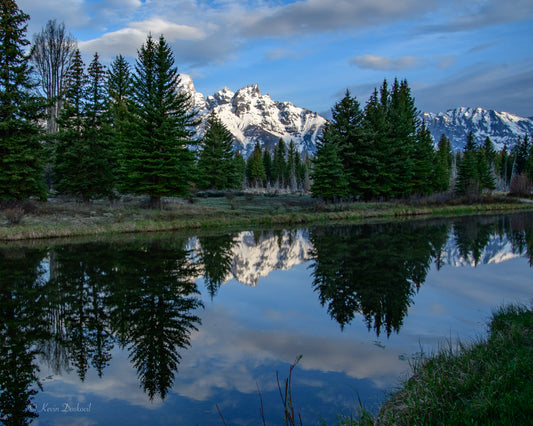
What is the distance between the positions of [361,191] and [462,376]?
39.7 meters

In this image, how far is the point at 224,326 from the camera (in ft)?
28.4

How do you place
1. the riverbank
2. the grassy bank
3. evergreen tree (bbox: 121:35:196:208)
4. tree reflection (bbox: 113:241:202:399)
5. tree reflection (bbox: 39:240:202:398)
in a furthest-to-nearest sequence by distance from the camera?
evergreen tree (bbox: 121:35:196:208) < the riverbank < tree reflection (bbox: 39:240:202:398) < tree reflection (bbox: 113:241:202:399) < the grassy bank

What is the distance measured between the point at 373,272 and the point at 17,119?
938 inches

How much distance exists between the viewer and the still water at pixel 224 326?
17.9 ft

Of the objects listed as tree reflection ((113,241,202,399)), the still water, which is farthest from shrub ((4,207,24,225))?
tree reflection ((113,241,202,399))

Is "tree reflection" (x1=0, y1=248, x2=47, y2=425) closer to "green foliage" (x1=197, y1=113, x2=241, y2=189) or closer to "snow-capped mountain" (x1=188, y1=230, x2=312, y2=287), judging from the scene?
"snow-capped mountain" (x1=188, y1=230, x2=312, y2=287)

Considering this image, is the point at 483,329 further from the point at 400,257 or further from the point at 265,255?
the point at 265,255

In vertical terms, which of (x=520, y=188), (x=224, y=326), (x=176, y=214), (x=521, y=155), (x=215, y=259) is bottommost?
(x=224, y=326)

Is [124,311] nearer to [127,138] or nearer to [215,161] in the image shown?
[127,138]

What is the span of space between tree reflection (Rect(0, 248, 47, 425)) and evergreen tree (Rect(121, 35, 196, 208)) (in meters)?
15.2

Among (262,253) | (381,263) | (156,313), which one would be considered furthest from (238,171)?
(156,313)

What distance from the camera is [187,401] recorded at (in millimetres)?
5438

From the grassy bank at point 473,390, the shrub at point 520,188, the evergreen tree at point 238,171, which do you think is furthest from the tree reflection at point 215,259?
the shrub at point 520,188

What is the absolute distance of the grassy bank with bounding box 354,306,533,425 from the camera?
12.5 ft
